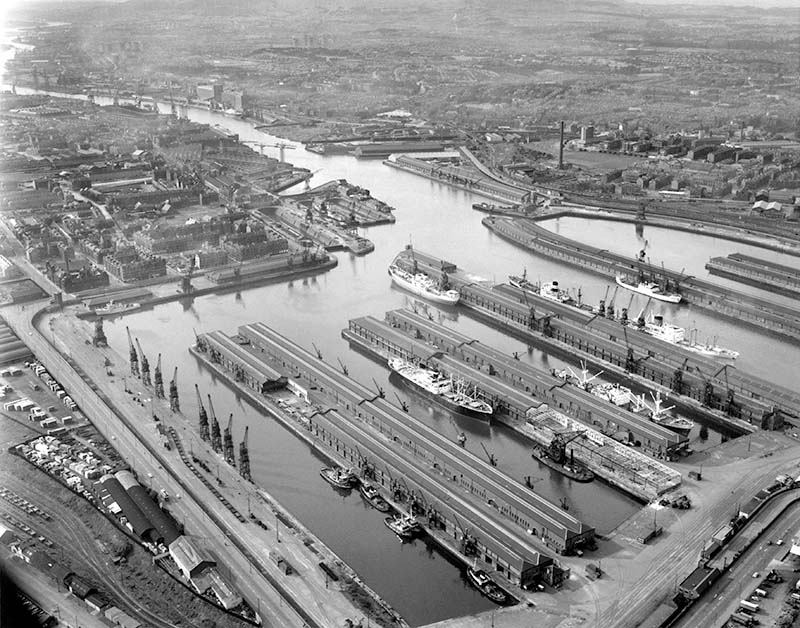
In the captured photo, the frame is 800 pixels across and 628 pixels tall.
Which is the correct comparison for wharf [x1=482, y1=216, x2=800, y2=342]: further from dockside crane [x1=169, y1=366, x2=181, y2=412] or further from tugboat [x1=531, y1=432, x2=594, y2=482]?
dockside crane [x1=169, y1=366, x2=181, y2=412]

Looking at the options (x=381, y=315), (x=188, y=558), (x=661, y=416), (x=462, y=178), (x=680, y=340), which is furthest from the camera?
(x=462, y=178)

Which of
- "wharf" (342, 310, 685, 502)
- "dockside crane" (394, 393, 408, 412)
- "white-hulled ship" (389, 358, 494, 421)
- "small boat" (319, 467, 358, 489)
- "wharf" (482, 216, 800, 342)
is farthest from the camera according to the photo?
"wharf" (482, 216, 800, 342)

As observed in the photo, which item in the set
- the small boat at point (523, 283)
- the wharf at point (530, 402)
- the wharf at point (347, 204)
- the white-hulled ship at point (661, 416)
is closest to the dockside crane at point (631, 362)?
the white-hulled ship at point (661, 416)

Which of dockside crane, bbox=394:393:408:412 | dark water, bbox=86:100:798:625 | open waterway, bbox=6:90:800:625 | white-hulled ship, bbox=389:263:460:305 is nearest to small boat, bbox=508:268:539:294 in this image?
open waterway, bbox=6:90:800:625

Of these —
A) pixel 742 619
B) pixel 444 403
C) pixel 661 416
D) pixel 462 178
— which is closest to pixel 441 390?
pixel 444 403

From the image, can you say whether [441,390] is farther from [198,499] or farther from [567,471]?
[198,499]
